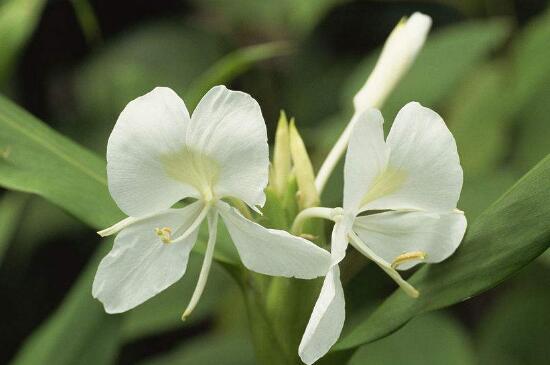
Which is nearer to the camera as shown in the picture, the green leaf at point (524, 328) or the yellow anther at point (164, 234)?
the yellow anther at point (164, 234)

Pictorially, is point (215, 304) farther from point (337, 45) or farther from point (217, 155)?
point (217, 155)

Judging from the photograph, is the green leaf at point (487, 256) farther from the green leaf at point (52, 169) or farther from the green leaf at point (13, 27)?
the green leaf at point (13, 27)

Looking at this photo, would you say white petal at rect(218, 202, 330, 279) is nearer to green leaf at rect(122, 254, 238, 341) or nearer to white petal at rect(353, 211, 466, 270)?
white petal at rect(353, 211, 466, 270)

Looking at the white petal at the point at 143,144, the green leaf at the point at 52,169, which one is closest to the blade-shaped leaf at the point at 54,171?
the green leaf at the point at 52,169

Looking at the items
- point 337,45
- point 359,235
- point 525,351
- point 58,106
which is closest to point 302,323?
point 359,235

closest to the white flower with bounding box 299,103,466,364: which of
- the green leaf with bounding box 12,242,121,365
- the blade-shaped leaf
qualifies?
the blade-shaped leaf

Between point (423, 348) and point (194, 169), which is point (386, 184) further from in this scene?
point (423, 348)
